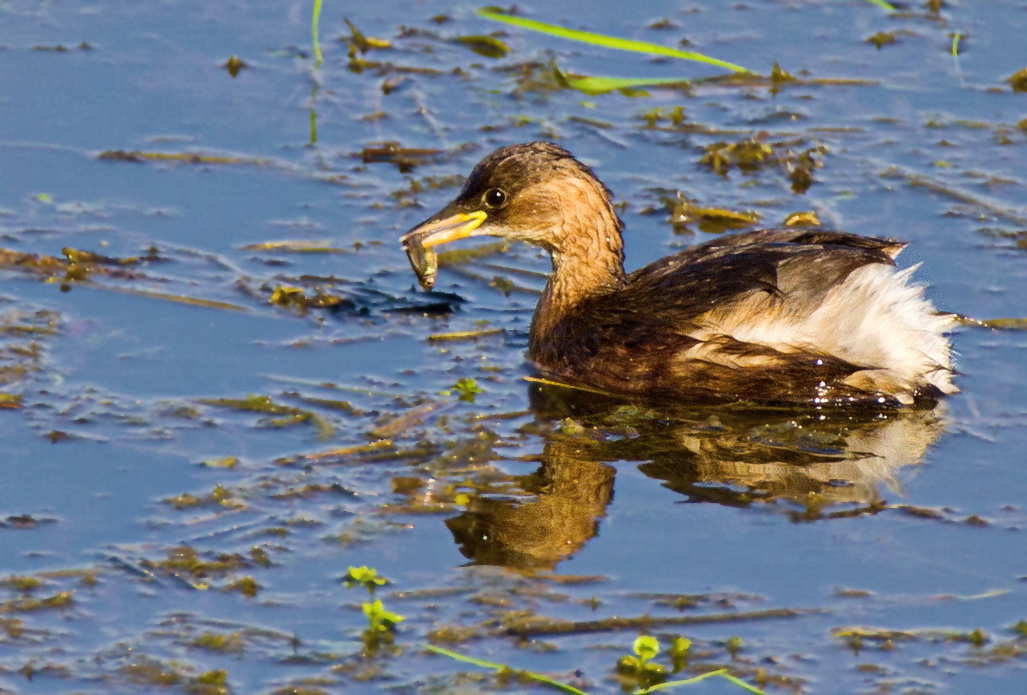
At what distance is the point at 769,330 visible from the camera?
746 centimetres

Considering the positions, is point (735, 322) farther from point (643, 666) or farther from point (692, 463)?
point (643, 666)

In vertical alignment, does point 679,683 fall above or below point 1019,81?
below

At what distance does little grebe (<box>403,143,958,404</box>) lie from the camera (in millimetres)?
7453

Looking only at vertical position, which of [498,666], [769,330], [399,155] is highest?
[399,155]

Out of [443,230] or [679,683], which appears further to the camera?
[443,230]

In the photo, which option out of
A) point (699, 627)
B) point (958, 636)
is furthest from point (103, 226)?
point (958, 636)

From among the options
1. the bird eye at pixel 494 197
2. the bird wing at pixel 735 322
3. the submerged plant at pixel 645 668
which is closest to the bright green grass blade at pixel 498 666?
the submerged plant at pixel 645 668

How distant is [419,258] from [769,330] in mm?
1640

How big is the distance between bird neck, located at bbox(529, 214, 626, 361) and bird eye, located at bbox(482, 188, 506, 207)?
319mm

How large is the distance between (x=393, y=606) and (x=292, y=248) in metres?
3.31

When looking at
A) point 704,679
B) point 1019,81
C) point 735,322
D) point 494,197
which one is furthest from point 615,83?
point 704,679

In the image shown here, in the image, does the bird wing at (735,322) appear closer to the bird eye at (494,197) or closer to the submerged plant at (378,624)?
the bird eye at (494,197)

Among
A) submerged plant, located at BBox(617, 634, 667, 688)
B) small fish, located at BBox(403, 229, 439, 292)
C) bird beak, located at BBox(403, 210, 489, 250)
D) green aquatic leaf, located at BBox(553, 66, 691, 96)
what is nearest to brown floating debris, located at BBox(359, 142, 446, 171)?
green aquatic leaf, located at BBox(553, 66, 691, 96)

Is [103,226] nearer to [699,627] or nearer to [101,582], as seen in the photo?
[101,582]
